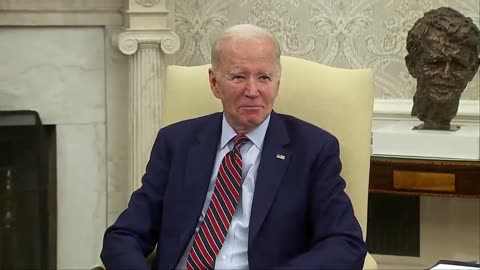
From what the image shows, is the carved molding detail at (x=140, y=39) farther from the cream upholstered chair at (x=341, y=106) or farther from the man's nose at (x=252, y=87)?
the man's nose at (x=252, y=87)

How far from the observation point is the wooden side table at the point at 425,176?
115 inches

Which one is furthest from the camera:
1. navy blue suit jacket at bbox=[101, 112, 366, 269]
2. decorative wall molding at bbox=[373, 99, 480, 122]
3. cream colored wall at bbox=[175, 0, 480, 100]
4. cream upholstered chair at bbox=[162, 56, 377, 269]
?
cream colored wall at bbox=[175, 0, 480, 100]

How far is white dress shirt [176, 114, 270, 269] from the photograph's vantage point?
2096 millimetres

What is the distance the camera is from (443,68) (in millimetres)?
2996

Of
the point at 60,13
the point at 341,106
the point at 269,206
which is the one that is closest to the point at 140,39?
the point at 60,13

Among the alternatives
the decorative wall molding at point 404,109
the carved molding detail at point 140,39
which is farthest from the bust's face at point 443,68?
the carved molding detail at point 140,39

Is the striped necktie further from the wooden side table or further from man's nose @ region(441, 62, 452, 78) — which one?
man's nose @ region(441, 62, 452, 78)

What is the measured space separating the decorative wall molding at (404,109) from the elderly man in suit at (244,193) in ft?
4.79

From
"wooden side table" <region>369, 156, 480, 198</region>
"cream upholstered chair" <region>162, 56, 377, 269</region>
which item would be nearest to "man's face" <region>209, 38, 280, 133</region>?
"cream upholstered chair" <region>162, 56, 377, 269</region>

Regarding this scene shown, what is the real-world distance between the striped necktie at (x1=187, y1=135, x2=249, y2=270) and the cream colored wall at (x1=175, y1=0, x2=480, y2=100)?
161 cm

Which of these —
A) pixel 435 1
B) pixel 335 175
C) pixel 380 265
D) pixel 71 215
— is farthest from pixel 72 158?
pixel 335 175

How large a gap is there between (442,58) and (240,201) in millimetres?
1150

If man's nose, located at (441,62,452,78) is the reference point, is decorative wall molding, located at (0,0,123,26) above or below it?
above

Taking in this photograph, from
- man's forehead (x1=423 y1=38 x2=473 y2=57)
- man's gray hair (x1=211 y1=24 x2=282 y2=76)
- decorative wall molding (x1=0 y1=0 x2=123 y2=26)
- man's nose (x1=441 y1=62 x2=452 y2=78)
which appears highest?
decorative wall molding (x1=0 y1=0 x2=123 y2=26)
